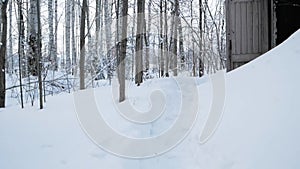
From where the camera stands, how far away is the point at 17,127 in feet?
15.3

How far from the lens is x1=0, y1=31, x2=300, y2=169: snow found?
3004mm

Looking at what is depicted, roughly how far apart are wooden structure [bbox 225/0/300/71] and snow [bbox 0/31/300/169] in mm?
1842

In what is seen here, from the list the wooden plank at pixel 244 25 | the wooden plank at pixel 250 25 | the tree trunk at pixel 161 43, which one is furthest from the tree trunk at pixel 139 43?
the tree trunk at pixel 161 43

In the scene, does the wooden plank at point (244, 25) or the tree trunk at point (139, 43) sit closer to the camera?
the wooden plank at point (244, 25)

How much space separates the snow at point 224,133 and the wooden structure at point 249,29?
1.84m

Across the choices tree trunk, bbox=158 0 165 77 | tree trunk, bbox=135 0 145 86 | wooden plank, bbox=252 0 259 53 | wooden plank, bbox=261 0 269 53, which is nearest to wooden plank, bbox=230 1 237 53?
wooden plank, bbox=252 0 259 53

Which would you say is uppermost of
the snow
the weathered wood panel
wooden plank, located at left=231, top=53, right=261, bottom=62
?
the weathered wood panel

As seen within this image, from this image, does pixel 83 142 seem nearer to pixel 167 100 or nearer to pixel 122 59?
pixel 167 100

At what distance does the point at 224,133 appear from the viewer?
366 cm

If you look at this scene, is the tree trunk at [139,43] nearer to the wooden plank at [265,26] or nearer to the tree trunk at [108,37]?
the tree trunk at [108,37]

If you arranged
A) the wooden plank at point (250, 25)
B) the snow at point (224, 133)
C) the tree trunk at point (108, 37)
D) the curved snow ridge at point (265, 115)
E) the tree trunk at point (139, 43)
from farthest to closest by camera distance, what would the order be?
the tree trunk at point (108, 37) → the tree trunk at point (139, 43) → the wooden plank at point (250, 25) → the snow at point (224, 133) → the curved snow ridge at point (265, 115)

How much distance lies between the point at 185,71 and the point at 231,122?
1183 centimetres

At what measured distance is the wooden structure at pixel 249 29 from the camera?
21.1 ft

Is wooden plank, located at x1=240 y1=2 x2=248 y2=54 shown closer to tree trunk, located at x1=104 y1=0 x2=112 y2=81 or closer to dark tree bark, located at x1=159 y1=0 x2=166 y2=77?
tree trunk, located at x1=104 y1=0 x2=112 y2=81
